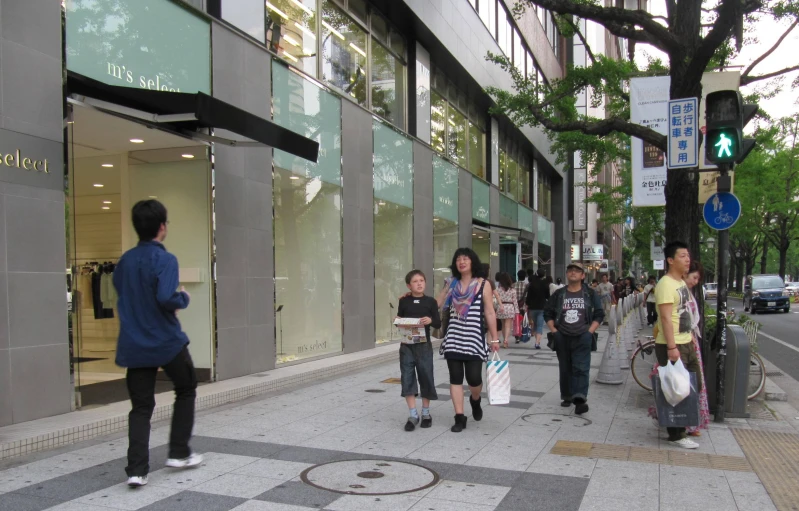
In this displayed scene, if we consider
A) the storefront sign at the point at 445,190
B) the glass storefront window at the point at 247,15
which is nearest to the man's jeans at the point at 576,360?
the glass storefront window at the point at 247,15

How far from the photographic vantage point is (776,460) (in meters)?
5.61

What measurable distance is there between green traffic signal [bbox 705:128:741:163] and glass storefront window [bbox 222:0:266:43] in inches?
257

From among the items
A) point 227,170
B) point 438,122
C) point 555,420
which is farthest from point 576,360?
point 438,122

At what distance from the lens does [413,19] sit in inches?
607

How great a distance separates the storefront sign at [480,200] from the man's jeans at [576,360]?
44.3ft

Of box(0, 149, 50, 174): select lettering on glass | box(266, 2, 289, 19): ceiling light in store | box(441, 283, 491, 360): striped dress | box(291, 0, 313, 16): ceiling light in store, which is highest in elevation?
box(291, 0, 313, 16): ceiling light in store

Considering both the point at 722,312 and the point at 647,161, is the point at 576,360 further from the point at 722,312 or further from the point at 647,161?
the point at 647,161

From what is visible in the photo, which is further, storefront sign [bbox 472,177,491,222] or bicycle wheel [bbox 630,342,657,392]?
storefront sign [bbox 472,177,491,222]

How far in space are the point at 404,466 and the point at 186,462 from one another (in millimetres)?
1681

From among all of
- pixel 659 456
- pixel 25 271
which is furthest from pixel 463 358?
pixel 25 271

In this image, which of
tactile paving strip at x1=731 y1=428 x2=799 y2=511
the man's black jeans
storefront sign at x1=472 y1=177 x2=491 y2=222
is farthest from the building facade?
tactile paving strip at x1=731 y1=428 x2=799 y2=511

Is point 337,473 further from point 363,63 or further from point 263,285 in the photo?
point 363,63

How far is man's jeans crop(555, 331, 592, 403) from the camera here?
24.7ft

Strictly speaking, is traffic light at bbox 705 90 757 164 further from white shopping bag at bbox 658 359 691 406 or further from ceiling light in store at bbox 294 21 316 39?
ceiling light in store at bbox 294 21 316 39
